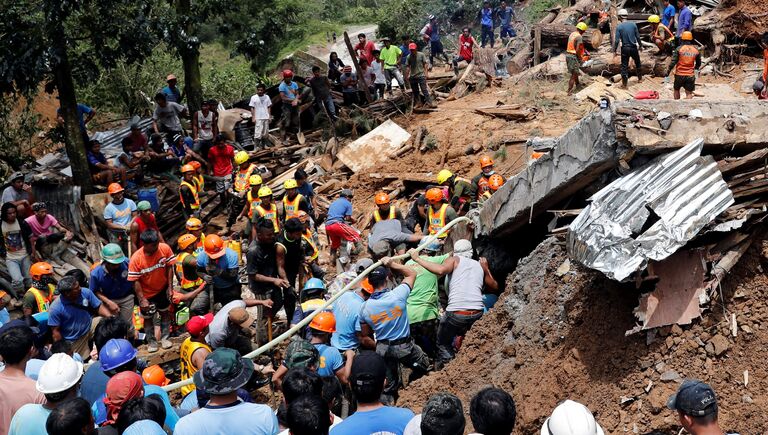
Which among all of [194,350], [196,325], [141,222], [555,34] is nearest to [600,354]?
[194,350]

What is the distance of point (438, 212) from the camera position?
9711 millimetres

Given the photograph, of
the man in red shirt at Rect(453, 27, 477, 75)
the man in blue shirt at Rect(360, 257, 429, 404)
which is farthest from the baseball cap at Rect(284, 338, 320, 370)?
the man in red shirt at Rect(453, 27, 477, 75)

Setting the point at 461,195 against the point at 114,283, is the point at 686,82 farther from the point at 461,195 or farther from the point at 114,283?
the point at 114,283

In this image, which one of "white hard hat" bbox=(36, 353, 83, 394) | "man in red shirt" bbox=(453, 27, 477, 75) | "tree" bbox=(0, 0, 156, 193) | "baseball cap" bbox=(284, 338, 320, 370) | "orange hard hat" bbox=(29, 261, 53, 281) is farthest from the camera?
"man in red shirt" bbox=(453, 27, 477, 75)

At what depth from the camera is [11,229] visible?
36.7 feet

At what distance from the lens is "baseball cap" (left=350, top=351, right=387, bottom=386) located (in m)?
4.89

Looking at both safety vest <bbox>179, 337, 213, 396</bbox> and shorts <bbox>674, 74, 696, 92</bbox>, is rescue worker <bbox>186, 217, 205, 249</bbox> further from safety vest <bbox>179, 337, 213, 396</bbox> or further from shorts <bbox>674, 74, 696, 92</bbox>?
shorts <bbox>674, 74, 696, 92</bbox>

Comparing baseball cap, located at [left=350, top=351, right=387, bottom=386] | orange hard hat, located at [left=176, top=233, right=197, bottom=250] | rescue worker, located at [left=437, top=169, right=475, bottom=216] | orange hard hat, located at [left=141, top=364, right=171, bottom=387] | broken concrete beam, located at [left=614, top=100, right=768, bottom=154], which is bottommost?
rescue worker, located at [left=437, top=169, right=475, bottom=216]

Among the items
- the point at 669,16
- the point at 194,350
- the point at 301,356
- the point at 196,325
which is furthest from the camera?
the point at 669,16

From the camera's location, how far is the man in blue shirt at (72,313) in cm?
786

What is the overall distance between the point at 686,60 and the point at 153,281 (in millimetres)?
9652

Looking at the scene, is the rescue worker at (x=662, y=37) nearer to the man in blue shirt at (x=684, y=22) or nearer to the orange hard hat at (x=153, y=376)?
the man in blue shirt at (x=684, y=22)

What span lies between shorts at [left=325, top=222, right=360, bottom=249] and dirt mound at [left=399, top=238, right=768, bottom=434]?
3.91m

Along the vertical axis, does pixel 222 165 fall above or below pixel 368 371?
below
